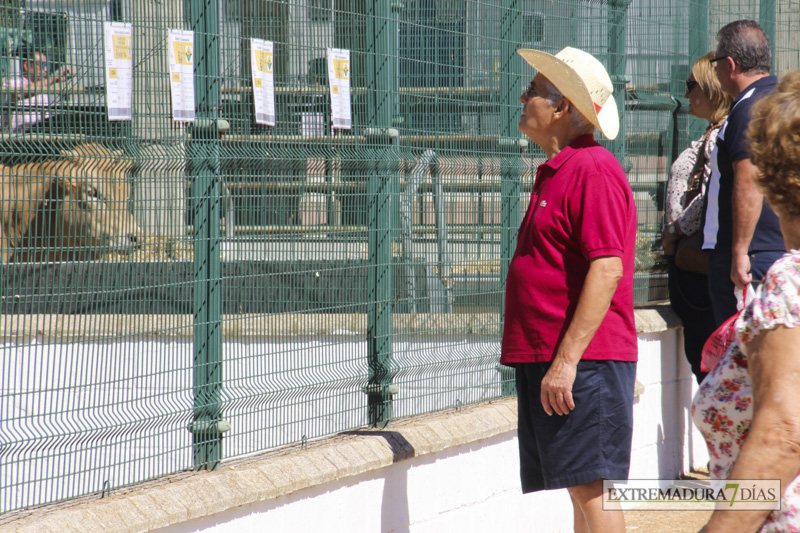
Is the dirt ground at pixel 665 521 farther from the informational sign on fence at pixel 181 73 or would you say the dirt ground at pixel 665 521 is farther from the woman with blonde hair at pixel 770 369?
the informational sign on fence at pixel 181 73

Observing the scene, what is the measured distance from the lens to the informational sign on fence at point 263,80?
10.9ft

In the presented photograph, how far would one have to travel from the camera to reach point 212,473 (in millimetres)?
3166

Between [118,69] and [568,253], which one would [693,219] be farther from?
[118,69]

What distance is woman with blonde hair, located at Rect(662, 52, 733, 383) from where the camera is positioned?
5.18 meters

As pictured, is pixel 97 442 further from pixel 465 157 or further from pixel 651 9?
pixel 651 9

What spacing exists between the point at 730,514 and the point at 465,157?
2.83 m

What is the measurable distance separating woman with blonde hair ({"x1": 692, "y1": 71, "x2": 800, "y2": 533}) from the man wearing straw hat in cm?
98

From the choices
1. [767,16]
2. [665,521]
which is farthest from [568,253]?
[767,16]

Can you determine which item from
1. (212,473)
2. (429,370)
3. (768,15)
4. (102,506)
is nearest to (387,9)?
(429,370)

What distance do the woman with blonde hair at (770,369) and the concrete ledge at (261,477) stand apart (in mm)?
1723

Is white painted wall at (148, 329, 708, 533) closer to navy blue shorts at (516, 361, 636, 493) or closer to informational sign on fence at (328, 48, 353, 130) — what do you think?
navy blue shorts at (516, 361, 636, 493)

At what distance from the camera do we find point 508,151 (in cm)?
473

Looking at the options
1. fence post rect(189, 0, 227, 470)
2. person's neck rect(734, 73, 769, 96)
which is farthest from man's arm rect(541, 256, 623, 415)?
person's neck rect(734, 73, 769, 96)

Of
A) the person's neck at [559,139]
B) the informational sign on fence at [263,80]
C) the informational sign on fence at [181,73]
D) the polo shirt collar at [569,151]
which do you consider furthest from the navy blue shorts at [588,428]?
the informational sign on fence at [181,73]
